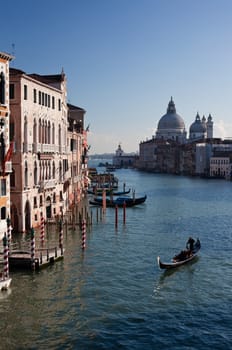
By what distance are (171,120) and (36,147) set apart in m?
115

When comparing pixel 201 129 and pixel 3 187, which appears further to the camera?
pixel 201 129

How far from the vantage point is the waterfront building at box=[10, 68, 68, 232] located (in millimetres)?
19938


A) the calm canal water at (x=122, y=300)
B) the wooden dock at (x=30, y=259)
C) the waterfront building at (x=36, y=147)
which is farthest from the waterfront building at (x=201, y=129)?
the wooden dock at (x=30, y=259)

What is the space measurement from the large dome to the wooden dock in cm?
12002

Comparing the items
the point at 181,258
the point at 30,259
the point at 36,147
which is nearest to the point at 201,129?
the point at 36,147

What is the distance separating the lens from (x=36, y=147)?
21.4 metres

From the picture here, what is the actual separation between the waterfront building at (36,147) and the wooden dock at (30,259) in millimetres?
4858

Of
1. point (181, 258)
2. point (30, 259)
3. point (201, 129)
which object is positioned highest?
point (201, 129)

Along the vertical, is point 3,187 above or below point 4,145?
below

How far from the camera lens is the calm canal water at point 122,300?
1000cm

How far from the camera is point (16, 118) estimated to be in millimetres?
19828

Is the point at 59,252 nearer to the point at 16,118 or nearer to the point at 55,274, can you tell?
the point at 55,274

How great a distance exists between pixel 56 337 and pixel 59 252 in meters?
6.31

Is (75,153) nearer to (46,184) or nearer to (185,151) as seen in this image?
(46,184)
